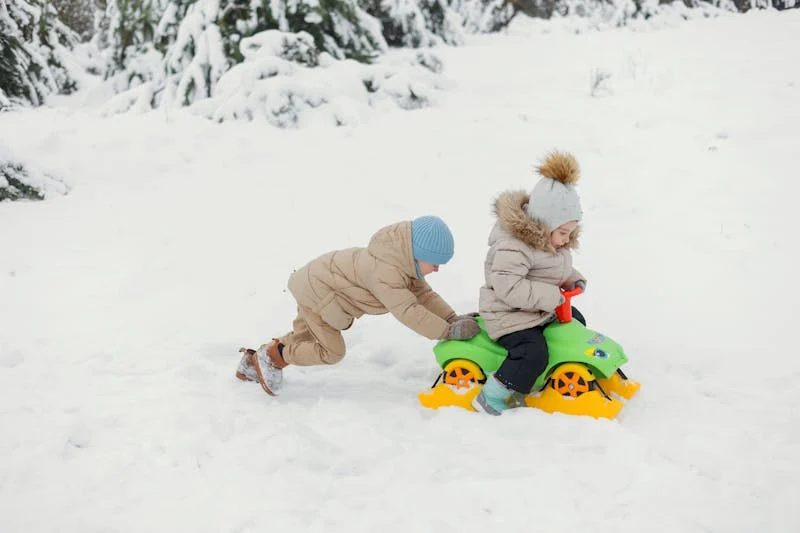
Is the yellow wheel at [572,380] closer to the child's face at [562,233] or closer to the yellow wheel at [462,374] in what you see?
the yellow wheel at [462,374]

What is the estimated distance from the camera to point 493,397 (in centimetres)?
341

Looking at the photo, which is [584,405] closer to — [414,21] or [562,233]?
[562,233]

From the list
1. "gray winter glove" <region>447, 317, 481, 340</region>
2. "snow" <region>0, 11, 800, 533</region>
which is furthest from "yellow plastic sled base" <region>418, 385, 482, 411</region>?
"gray winter glove" <region>447, 317, 481, 340</region>

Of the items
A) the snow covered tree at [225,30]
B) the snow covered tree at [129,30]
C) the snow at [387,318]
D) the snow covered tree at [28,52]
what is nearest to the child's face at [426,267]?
the snow at [387,318]

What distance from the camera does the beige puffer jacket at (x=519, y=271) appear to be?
3373mm

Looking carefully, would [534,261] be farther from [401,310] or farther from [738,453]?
[738,453]

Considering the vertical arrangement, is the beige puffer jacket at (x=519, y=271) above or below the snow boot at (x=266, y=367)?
above

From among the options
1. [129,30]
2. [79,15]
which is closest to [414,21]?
[129,30]

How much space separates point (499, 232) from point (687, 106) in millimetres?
5329

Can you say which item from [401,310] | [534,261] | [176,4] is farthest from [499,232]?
[176,4]

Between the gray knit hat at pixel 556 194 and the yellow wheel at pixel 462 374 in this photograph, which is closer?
the gray knit hat at pixel 556 194

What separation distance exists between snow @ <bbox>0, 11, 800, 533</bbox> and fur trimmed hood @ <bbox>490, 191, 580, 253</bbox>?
3.01ft

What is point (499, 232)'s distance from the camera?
3545 millimetres

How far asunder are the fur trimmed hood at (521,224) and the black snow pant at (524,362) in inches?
18.7
